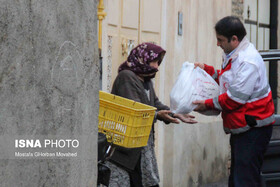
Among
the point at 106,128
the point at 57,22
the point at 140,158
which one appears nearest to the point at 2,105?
the point at 57,22

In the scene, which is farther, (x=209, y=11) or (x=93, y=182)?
(x=209, y=11)

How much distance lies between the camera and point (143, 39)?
9.10 m

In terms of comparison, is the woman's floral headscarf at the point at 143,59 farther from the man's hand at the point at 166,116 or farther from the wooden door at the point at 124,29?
the wooden door at the point at 124,29

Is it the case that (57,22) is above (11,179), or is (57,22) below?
above

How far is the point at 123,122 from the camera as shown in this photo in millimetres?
5383

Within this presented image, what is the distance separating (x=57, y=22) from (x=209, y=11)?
7.79m

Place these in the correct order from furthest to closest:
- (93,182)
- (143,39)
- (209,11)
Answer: (209,11)
(143,39)
(93,182)

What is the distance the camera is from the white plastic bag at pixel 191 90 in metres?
6.39

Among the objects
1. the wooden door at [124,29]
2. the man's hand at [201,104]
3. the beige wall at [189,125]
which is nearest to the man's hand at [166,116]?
the man's hand at [201,104]

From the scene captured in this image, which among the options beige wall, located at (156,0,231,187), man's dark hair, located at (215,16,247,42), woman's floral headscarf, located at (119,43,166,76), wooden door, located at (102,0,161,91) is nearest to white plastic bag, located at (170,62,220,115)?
woman's floral headscarf, located at (119,43,166,76)

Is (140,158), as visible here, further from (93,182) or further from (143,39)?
(143,39)

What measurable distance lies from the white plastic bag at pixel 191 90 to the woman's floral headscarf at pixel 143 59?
0.82 ft

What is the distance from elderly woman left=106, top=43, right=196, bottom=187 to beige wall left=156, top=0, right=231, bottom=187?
3217mm

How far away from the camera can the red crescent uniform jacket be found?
20.2 feet
